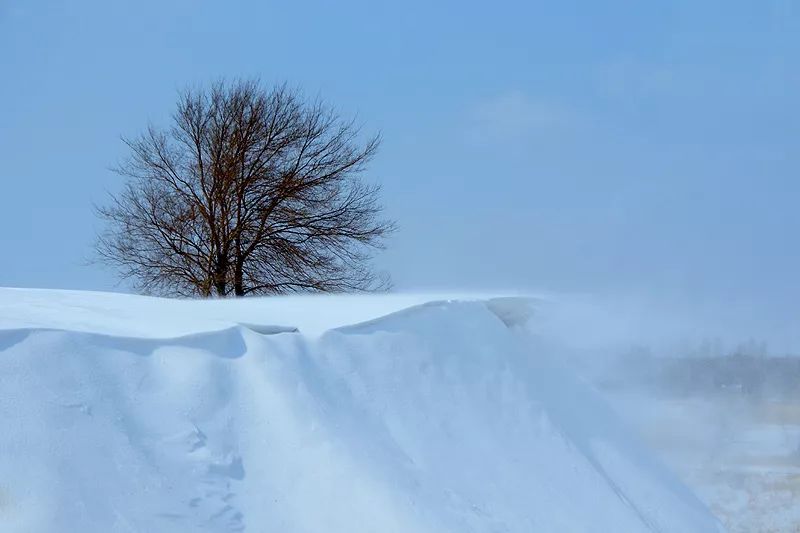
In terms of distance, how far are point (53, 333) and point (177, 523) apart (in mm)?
765

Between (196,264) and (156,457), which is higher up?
(196,264)

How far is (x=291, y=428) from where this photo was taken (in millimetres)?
3045

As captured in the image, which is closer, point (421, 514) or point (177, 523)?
point (177, 523)

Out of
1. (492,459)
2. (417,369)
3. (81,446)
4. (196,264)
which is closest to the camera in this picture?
(81,446)

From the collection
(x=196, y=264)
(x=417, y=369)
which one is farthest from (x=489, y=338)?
(x=196, y=264)

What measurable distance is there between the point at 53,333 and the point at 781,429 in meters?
9.02

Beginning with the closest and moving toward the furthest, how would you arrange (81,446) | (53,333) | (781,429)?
(81,446) < (53,333) < (781,429)

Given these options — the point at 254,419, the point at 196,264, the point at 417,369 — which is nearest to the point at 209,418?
the point at 254,419

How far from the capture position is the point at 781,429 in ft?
33.1

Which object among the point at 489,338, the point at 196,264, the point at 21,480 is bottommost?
the point at 21,480

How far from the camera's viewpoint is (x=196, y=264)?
17906 mm

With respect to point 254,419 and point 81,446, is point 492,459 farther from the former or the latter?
point 81,446

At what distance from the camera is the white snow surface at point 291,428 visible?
259cm

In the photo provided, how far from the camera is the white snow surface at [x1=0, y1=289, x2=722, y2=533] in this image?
8.51 ft
